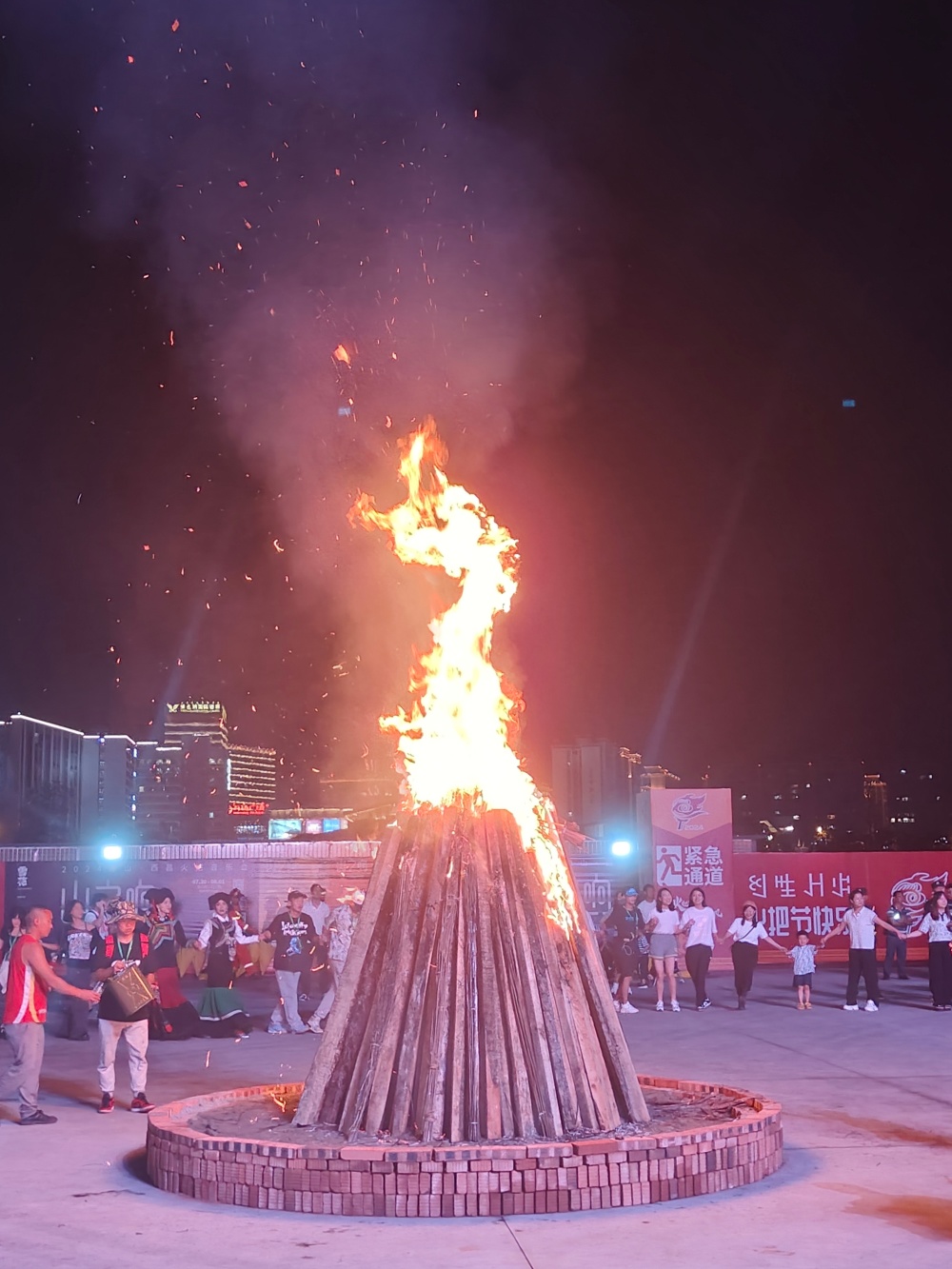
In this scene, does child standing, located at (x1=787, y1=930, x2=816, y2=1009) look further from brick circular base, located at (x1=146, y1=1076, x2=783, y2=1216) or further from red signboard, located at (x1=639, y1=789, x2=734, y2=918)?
brick circular base, located at (x1=146, y1=1076, x2=783, y2=1216)

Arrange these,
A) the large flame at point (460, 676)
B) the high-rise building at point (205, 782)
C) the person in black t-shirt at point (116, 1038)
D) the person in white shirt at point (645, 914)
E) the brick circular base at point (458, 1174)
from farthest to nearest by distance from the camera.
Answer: the high-rise building at point (205, 782) → the person in white shirt at point (645, 914) → the person in black t-shirt at point (116, 1038) → the large flame at point (460, 676) → the brick circular base at point (458, 1174)

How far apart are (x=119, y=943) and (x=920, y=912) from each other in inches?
668

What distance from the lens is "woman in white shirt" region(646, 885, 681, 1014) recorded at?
18.0 m

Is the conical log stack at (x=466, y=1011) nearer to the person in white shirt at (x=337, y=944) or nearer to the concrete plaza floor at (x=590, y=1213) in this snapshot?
the concrete plaza floor at (x=590, y=1213)

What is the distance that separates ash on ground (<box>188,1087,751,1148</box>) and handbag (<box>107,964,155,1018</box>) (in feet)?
4.75

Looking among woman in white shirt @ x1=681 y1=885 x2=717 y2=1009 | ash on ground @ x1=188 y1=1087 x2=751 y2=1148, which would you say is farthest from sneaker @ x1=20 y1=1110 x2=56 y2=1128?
woman in white shirt @ x1=681 y1=885 x2=717 y2=1009

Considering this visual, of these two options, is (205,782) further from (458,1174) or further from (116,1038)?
(458,1174)

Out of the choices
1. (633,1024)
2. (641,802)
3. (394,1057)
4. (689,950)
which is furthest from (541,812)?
(641,802)

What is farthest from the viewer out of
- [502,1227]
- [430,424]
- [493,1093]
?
[430,424]

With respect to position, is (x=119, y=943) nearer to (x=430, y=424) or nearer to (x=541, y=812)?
(x=541, y=812)

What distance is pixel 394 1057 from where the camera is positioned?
26.1ft

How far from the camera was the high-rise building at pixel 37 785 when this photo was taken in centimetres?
6194

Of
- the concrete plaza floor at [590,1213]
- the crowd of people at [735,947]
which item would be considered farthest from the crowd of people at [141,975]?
the crowd of people at [735,947]

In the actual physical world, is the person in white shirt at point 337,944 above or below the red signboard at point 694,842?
Result: below
